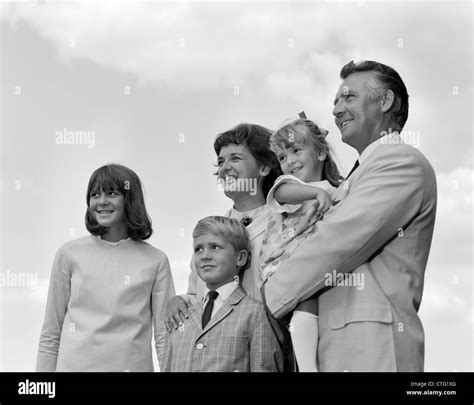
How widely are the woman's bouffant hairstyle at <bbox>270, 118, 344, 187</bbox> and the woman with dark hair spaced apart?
0.26m

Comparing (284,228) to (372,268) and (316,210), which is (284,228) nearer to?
(316,210)

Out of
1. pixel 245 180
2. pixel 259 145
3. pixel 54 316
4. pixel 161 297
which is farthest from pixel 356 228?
pixel 54 316

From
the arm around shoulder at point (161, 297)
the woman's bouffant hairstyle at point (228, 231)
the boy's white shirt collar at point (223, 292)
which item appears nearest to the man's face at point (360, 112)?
the woman's bouffant hairstyle at point (228, 231)

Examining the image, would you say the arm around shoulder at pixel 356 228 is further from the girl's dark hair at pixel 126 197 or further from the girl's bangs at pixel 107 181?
the girl's bangs at pixel 107 181

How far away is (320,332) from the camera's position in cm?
388

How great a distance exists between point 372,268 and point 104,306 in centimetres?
183

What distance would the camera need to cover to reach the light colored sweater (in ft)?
15.4

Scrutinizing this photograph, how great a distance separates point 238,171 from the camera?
15.6ft

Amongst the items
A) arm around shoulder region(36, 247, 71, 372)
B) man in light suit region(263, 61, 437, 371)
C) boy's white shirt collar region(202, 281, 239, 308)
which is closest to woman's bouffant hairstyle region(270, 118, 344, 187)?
man in light suit region(263, 61, 437, 371)

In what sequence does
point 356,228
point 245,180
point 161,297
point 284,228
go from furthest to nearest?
1. point 161,297
2. point 245,180
3. point 284,228
4. point 356,228

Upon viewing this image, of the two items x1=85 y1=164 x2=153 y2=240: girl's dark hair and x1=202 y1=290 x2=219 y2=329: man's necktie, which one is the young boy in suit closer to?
x1=202 y1=290 x2=219 y2=329: man's necktie

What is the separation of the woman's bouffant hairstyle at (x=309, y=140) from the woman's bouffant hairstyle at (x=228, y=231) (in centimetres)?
55
